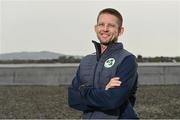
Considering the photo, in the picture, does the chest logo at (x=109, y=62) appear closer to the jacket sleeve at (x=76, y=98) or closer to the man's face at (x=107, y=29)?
the man's face at (x=107, y=29)

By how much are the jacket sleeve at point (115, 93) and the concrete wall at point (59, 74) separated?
15874 millimetres

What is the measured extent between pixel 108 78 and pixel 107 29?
0.90 ft

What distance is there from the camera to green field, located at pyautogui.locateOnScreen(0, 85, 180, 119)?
9.80m

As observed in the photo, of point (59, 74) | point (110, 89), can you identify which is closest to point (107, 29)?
point (110, 89)

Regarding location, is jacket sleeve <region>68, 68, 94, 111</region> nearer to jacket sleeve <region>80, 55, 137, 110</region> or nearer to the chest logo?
jacket sleeve <region>80, 55, 137, 110</region>

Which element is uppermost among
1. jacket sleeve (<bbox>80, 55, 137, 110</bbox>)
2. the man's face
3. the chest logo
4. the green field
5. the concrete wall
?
the man's face

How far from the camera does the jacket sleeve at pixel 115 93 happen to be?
253 centimetres

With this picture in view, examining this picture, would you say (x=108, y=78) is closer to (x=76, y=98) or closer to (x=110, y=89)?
(x=110, y=89)

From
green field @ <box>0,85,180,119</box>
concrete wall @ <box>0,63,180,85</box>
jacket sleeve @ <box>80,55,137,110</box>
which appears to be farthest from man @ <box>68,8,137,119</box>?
concrete wall @ <box>0,63,180,85</box>

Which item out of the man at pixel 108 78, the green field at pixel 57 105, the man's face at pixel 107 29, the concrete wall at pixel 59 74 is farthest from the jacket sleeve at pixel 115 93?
the concrete wall at pixel 59 74

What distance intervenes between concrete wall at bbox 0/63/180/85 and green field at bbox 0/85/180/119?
3122mm

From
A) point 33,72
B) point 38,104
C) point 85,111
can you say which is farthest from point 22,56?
point 85,111

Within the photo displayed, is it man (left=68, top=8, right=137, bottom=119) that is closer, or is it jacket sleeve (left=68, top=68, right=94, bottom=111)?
man (left=68, top=8, right=137, bottom=119)

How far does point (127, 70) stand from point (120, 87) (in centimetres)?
11
